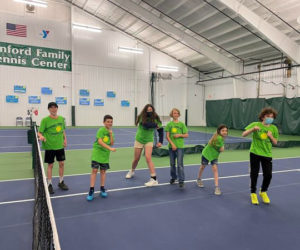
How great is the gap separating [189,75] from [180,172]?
21.5 meters

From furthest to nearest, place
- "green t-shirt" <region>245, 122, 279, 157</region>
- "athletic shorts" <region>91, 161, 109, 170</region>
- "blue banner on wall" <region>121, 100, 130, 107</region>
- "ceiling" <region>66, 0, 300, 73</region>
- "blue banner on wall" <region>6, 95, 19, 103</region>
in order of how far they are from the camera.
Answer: "blue banner on wall" <region>121, 100, 130, 107</region>
"blue banner on wall" <region>6, 95, 19, 103</region>
"ceiling" <region>66, 0, 300, 73</region>
"athletic shorts" <region>91, 161, 109, 170</region>
"green t-shirt" <region>245, 122, 279, 157</region>

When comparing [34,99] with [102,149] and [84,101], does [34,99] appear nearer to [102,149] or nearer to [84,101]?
[84,101]

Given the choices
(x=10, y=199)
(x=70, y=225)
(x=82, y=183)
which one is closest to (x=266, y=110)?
(x=70, y=225)

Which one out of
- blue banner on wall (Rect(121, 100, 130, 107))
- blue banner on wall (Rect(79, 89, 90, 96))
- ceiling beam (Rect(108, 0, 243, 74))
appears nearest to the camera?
ceiling beam (Rect(108, 0, 243, 74))

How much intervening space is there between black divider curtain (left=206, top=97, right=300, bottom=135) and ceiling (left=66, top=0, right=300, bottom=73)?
3284mm

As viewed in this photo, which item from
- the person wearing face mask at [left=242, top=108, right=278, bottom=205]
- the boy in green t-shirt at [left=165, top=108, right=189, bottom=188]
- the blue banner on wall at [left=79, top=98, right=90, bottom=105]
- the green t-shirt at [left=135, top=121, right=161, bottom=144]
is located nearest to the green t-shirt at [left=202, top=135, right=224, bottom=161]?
the boy in green t-shirt at [left=165, top=108, right=189, bottom=188]

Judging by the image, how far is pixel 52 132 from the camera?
4.44m

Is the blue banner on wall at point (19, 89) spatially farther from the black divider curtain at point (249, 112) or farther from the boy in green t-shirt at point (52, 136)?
the black divider curtain at point (249, 112)

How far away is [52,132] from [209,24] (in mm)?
15023

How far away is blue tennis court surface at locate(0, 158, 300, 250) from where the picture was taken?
291 cm

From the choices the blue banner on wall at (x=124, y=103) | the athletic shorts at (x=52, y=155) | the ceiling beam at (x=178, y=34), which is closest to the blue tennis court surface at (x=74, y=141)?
the athletic shorts at (x=52, y=155)

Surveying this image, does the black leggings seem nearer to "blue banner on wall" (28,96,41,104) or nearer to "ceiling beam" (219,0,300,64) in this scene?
"ceiling beam" (219,0,300,64)

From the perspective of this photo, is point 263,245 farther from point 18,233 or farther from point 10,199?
point 10,199

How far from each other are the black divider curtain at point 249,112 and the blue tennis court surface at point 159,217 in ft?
40.2
